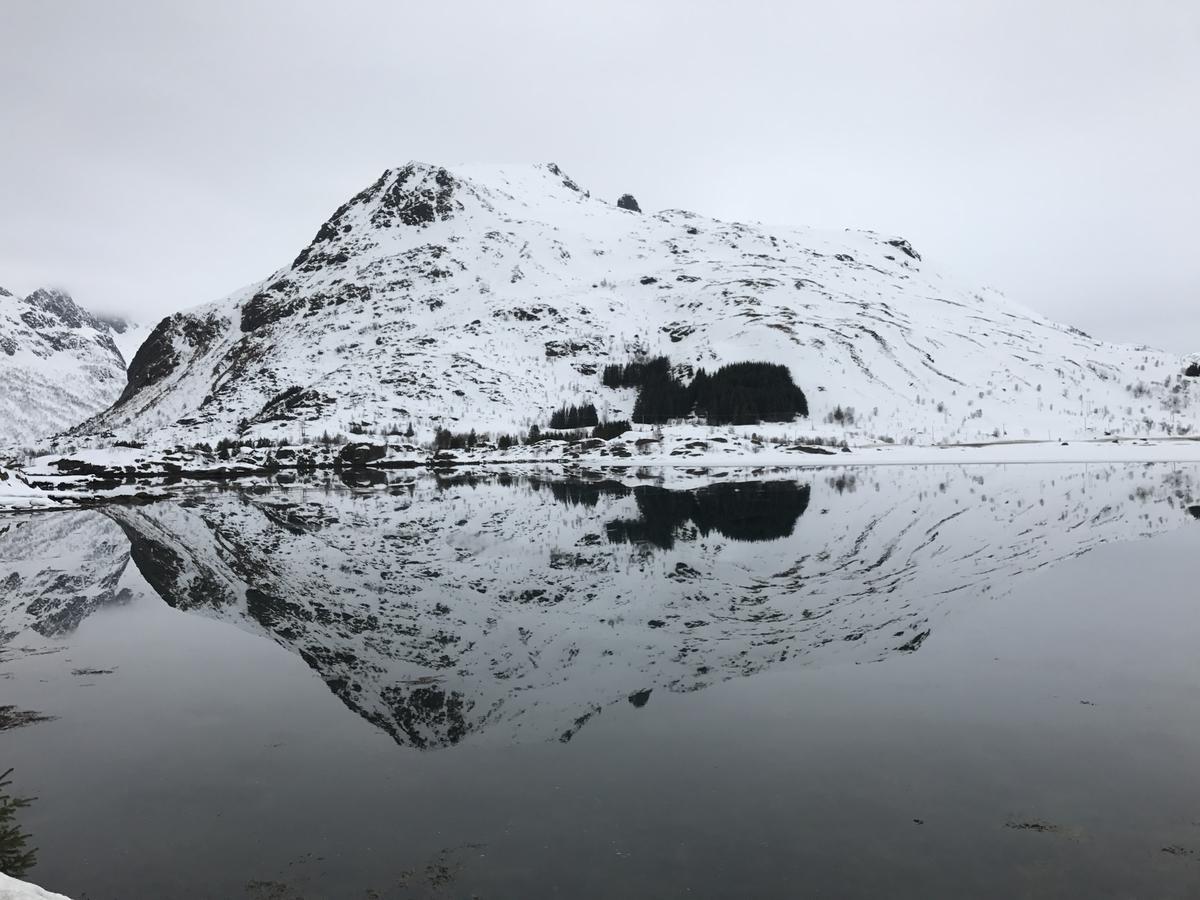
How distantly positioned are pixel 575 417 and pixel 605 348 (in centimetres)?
Answer: 3046

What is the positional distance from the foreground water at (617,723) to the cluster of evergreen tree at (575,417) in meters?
98.6

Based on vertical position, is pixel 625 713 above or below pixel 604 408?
below

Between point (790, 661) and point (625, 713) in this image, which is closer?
point (625, 713)

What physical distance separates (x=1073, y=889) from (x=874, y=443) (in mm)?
90451

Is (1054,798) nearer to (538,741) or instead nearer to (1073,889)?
(1073,889)

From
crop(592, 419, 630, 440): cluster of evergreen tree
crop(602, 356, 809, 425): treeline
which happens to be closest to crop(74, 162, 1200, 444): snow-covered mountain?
crop(602, 356, 809, 425): treeline

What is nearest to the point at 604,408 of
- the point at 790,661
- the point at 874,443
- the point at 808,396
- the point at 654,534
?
the point at 808,396

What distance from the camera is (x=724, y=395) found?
117 meters

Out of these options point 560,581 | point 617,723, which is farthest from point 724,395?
point 617,723

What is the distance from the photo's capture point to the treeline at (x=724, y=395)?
365ft

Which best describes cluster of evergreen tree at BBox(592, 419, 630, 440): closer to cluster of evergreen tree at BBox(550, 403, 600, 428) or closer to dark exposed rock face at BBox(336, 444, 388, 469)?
cluster of evergreen tree at BBox(550, 403, 600, 428)

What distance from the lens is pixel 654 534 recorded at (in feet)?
77.7

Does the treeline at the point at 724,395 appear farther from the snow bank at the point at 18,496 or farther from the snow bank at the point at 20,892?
the snow bank at the point at 20,892

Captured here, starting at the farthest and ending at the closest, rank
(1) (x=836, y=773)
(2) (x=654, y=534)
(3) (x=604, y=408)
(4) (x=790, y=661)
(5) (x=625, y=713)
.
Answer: (3) (x=604, y=408) < (2) (x=654, y=534) < (4) (x=790, y=661) < (5) (x=625, y=713) < (1) (x=836, y=773)
